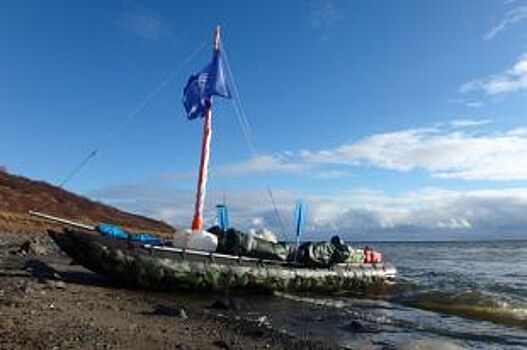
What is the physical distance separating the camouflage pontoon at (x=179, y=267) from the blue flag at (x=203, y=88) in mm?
6751

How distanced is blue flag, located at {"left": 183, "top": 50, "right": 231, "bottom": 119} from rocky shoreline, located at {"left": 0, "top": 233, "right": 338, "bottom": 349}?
8.74 metres

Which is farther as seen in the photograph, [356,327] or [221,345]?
[356,327]

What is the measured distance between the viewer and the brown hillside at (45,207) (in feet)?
193

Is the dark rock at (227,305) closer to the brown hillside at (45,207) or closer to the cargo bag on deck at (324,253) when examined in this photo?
the cargo bag on deck at (324,253)

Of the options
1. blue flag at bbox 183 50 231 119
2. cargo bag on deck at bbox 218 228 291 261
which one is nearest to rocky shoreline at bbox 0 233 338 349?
cargo bag on deck at bbox 218 228 291 261

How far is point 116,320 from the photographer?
13.6 meters

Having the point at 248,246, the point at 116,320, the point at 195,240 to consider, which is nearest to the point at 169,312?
the point at 116,320

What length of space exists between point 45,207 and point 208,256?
4206cm

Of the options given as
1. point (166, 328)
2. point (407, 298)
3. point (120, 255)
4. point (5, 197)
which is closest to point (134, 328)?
point (166, 328)

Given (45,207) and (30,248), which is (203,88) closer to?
(30,248)

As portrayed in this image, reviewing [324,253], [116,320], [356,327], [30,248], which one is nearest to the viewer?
[116,320]

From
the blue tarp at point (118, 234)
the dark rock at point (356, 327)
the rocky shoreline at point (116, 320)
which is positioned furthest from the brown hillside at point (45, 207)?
the dark rock at point (356, 327)

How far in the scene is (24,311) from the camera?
12.6 metres

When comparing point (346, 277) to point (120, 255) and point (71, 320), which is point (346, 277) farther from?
point (71, 320)
